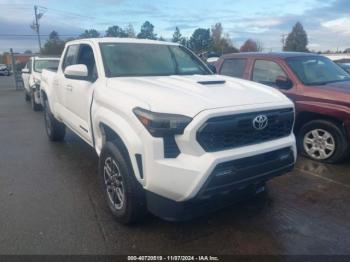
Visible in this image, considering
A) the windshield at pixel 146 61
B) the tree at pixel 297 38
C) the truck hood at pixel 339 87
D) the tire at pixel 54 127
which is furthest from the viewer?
the tree at pixel 297 38

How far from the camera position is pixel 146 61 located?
432 centimetres

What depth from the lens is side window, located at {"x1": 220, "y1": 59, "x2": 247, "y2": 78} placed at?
6516mm

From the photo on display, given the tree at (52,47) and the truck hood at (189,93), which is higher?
the tree at (52,47)

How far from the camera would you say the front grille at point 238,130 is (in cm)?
275

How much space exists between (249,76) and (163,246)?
13.7 feet

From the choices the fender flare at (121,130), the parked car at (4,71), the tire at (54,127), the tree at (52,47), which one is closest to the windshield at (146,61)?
the fender flare at (121,130)

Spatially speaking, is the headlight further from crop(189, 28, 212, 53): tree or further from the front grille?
crop(189, 28, 212, 53): tree

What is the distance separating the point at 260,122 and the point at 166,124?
3.03 ft

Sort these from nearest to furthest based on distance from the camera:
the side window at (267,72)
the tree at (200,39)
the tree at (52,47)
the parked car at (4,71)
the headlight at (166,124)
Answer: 1. the headlight at (166,124)
2. the side window at (267,72)
3. the parked car at (4,71)
4. the tree at (52,47)
5. the tree at (200,39)

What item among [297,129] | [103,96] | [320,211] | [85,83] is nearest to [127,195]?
[103,96]

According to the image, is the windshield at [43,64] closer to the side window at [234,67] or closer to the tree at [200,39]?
the side window at [234,67]

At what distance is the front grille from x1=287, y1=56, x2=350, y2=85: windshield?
255 centimetres

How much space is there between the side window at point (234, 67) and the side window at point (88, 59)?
10.2ft

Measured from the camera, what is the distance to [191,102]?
2.86 metres
